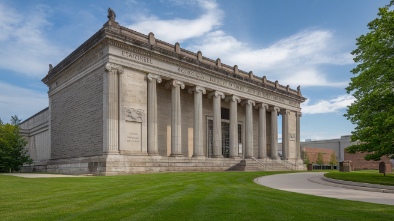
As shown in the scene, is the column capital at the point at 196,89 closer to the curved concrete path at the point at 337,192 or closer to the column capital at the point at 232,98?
the column capital at the point at 232,98

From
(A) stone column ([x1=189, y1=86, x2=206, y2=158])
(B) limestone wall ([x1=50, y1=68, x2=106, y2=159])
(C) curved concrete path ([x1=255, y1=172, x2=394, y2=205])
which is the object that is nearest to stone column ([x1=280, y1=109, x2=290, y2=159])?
(A) stone column ([x1=189, y1=86, x2=206, y2=158])

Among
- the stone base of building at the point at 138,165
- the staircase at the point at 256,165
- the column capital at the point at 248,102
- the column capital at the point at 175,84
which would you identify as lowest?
the staircase at the point at 256,165

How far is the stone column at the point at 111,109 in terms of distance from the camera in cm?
3130

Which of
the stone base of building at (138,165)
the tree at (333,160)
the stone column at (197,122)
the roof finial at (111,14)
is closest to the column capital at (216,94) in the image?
the stone column at (197,122)

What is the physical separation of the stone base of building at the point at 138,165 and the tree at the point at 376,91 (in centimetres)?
1770

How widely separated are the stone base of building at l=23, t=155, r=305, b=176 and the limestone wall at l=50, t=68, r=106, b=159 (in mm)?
1462

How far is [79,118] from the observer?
36562 millimetres

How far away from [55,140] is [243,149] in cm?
2790

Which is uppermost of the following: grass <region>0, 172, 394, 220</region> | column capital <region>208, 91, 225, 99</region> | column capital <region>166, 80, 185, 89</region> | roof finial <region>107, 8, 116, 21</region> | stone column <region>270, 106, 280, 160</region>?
roof finial <region>107, 8, 116, 21</region>

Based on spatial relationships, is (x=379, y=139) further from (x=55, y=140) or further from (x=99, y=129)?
(x=55, y=140)

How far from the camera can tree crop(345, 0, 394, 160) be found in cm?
2202

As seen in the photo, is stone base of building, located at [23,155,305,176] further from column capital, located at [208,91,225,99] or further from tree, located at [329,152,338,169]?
tree, located at [329,152,338,169]

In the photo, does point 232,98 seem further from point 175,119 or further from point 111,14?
point 111,14

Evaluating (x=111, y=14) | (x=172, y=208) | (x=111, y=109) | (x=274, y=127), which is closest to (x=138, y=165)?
(x=111, y=109)
